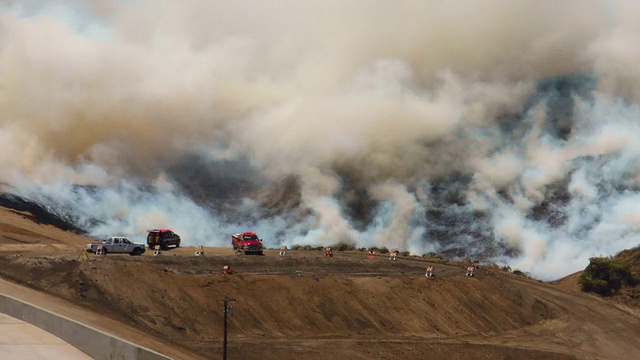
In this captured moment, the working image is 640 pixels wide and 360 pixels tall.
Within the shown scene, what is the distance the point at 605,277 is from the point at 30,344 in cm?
6562

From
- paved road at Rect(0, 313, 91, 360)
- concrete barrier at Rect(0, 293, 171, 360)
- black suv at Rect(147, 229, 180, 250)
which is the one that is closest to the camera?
paved road at Rect(0, 313, 91, 360)

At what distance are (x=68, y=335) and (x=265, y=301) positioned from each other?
2136cm

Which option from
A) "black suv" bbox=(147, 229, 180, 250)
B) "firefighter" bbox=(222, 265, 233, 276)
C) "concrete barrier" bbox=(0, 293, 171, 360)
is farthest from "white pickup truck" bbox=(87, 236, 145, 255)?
"concrete barrier" bbox=(0, 293, 171, 360)

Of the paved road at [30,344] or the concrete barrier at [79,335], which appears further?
the concrete barrier at [79,335]

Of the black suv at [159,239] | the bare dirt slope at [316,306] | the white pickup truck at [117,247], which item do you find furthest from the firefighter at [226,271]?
the black suv at [159,239]

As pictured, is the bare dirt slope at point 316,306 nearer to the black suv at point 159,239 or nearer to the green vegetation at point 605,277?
the black suv at point 159,239

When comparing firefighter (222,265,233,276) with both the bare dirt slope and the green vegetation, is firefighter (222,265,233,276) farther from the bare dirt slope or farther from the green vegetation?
the green vegetation

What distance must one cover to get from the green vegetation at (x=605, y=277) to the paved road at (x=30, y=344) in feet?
205

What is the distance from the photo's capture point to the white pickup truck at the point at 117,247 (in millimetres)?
62781

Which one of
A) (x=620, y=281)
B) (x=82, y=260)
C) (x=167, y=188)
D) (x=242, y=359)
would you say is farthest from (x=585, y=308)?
(x=167, y=188)

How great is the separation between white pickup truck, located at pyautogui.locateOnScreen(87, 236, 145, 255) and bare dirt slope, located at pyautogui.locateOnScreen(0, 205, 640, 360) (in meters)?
1.92

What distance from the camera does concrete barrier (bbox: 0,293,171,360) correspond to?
36.2 m

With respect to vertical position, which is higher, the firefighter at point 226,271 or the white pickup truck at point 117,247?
the white pickup truck at point 117,247

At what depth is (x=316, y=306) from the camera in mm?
59562
